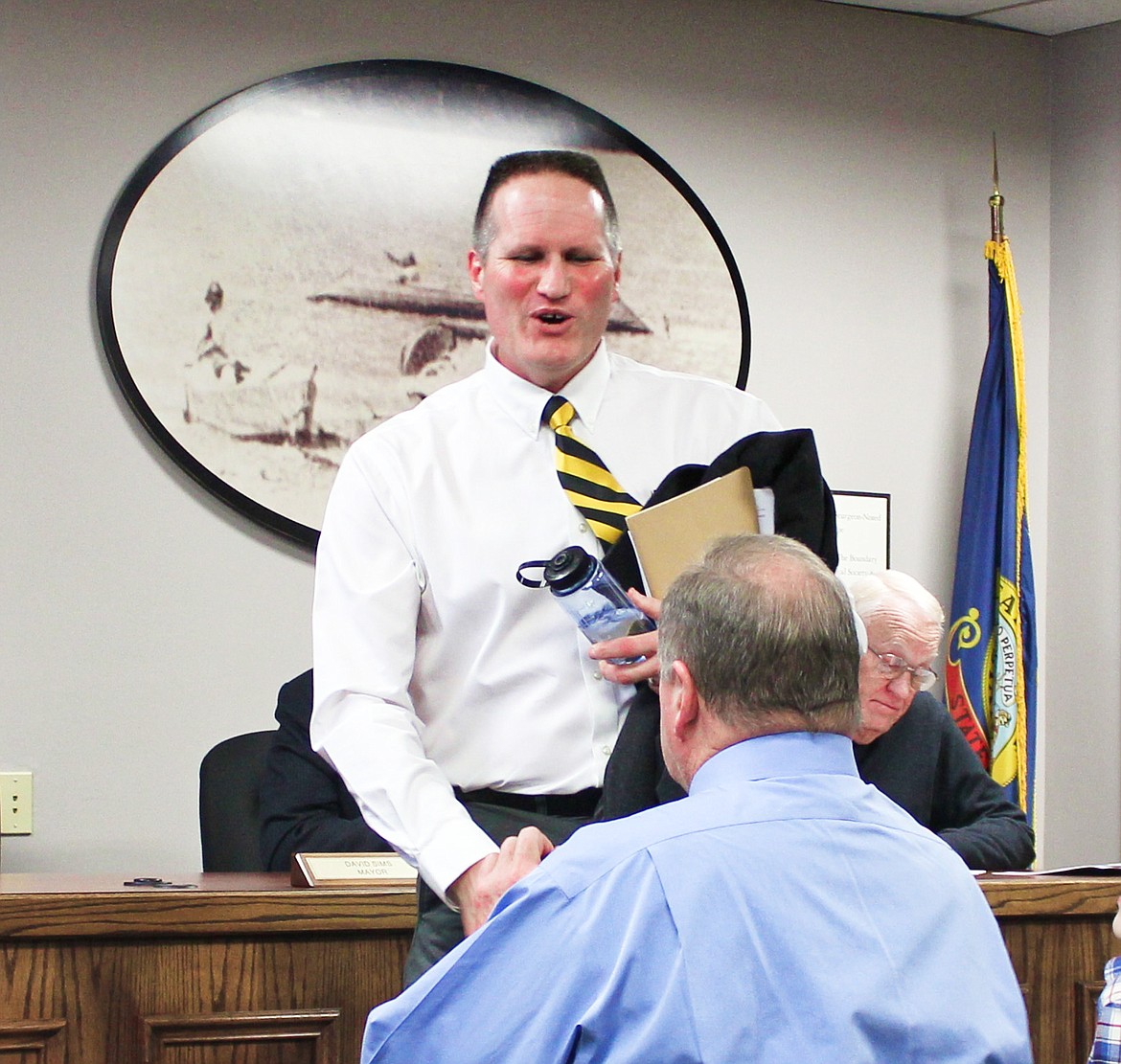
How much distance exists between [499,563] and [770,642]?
0.50 metres

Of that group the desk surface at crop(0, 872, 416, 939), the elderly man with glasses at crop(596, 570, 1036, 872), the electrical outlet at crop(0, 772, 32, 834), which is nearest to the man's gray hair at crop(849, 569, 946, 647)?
the elderly man with glasses at crop(596, 570, 1036, 872)

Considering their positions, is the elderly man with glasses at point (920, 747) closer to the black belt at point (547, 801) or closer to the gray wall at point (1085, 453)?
the black belt at point (547, 801)

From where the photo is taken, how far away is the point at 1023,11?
162 inches

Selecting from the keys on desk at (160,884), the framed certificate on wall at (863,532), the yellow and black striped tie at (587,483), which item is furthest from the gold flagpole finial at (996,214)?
the keys on desk at (160,884)

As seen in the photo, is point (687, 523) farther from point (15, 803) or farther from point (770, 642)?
point (15, 803)

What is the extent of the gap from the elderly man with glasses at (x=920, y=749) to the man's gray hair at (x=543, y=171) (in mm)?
1246

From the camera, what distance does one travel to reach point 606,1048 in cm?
110

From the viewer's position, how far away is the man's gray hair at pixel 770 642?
4.05 ft

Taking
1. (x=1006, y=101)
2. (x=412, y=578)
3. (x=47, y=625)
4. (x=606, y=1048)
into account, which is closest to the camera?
(x=606, y=1048)

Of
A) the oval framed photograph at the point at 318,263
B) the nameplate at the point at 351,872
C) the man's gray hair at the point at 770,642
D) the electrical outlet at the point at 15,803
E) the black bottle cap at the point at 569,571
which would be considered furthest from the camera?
the oval framed photograph at the point at 318,263

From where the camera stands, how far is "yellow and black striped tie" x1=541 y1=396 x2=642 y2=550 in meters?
1.68

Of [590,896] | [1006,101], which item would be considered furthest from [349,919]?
[1006,101]

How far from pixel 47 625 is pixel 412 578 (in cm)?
202

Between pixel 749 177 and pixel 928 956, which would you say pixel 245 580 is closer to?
pixel 749 177
